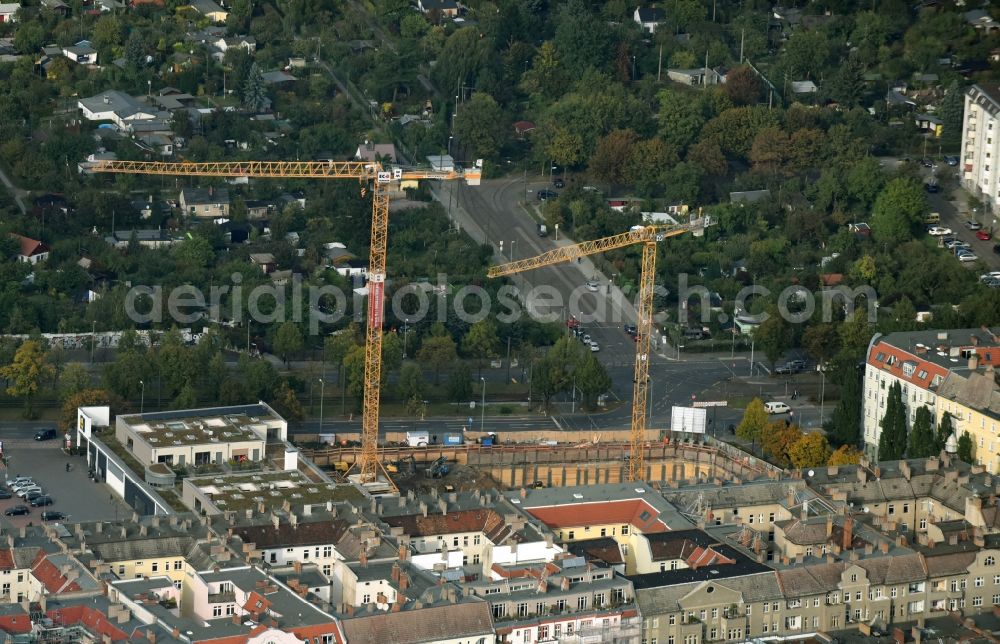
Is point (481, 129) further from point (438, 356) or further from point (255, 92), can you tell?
point (438, 356)

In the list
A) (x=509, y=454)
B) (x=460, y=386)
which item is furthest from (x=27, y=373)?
(x=509, y=454)

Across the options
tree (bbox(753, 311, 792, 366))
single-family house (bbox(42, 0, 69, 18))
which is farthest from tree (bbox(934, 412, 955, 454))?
single-family house (bbox(42, 0, 69, 18))

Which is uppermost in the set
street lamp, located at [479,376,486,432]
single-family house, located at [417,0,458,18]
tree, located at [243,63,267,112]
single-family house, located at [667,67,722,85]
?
single-family house, located at [417,0,458,18]

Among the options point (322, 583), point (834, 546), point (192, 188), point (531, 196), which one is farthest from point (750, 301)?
point (322, 583)

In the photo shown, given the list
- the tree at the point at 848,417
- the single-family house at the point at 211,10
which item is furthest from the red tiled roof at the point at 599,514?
the single-family house at the point at 211,10

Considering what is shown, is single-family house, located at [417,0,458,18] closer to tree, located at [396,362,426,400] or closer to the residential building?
tree, located at [396,362,426,400]

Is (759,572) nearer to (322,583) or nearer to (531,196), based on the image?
(322,583)

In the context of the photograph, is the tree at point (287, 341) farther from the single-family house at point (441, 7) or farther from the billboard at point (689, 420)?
the single-family house at point (441, 7)
